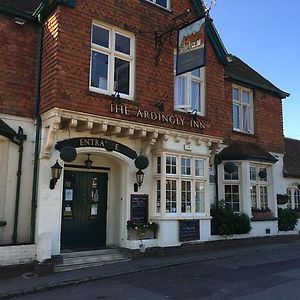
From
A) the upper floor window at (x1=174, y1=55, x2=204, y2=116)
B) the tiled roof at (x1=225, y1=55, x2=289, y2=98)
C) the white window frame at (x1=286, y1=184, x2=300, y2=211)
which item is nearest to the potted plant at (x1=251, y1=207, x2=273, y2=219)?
the white window frame at (x1=286, y1=184, x2=300, y2=211)

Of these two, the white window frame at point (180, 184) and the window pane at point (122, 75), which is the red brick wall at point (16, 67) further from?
the white window frame at point (180, 184)

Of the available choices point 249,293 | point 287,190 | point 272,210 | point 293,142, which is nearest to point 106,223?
point 249,293

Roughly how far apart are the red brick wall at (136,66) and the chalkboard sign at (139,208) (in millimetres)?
2352

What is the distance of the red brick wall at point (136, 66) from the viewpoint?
397 inches

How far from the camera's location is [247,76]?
1689cm

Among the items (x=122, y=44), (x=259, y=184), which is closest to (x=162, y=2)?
(x=122, y=44)

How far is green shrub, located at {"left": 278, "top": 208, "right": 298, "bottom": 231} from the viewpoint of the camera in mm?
15979

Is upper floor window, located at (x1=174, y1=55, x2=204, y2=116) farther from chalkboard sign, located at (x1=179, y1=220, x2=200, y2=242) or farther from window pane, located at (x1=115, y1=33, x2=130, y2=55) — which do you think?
chalkboard sign, located at (x1=179, y1=220, x2=200, y2=242)

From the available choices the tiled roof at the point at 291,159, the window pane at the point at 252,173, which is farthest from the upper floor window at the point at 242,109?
the tiled roof at the point at 291,159

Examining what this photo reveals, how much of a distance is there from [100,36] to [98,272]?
6.51 m

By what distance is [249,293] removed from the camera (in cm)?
750

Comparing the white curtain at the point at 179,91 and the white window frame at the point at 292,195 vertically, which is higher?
the white curtain at the point at 179,91

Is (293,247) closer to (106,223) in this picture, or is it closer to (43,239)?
(106,223)

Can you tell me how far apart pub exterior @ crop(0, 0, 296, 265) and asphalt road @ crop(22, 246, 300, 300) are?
6.11ft
